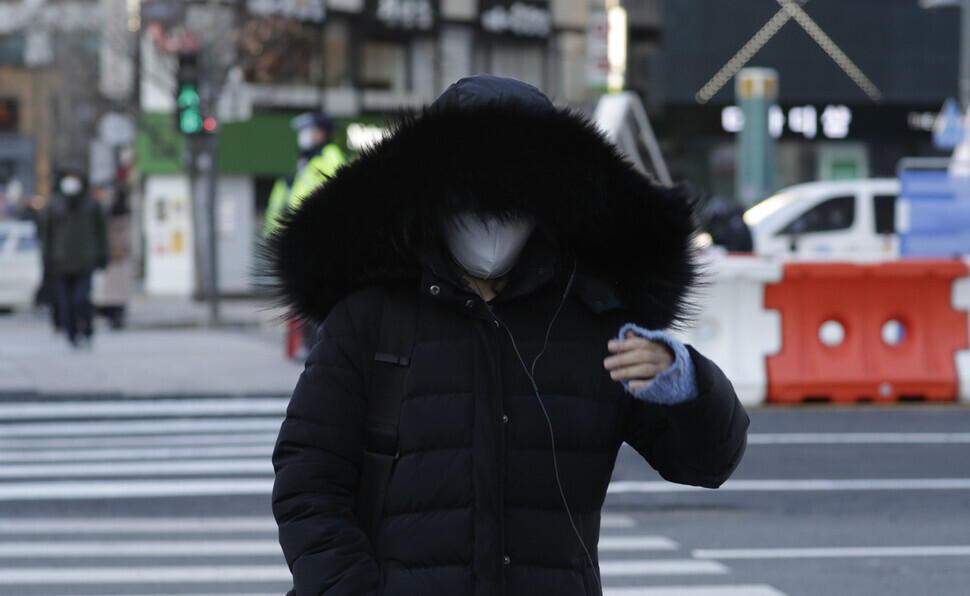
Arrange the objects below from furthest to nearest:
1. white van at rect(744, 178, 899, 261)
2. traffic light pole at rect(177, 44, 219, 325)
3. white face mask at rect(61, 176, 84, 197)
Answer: traffic light pole at rect(177, 44, 219, 325)
white van at rect(744, 178, 899, 261)
white face mask at rect(61, 176, 84, 197)

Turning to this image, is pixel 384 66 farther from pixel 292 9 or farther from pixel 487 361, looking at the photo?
pixel 487 361

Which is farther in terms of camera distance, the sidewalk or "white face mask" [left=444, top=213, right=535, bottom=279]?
the sidewalk

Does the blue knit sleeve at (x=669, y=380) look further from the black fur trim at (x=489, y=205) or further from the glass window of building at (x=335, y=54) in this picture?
the glass window of building at (x=335, y=54)

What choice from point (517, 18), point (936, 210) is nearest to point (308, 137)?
point (936, 210)

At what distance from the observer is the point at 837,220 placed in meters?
17.9

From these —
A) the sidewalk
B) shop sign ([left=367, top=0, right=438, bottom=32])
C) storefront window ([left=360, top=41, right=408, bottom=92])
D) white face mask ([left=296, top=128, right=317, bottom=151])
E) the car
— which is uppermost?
shop sign ([left=367, top=0, right=438, bottom=32])

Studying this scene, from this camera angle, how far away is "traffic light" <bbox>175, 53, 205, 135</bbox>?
18.7m

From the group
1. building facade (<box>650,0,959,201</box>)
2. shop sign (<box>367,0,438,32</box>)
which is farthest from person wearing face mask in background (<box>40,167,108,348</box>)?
shop sign (<box>367,0,438,32</box>)

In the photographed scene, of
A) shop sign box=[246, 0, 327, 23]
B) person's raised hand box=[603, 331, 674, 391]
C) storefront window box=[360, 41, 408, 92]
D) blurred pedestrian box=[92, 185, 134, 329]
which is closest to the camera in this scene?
person's raised hand box=[603, 331, 674, 391]

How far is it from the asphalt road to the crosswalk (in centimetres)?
2

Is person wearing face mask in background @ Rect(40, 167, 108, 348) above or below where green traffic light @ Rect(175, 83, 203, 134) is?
Answer: below

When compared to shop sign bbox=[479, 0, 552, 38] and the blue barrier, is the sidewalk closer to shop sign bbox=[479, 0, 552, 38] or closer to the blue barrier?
the blue barrier

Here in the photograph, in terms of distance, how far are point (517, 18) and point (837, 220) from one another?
21.4m

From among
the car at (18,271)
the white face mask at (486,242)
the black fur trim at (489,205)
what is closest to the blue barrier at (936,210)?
the black fur trim at (489,205)
